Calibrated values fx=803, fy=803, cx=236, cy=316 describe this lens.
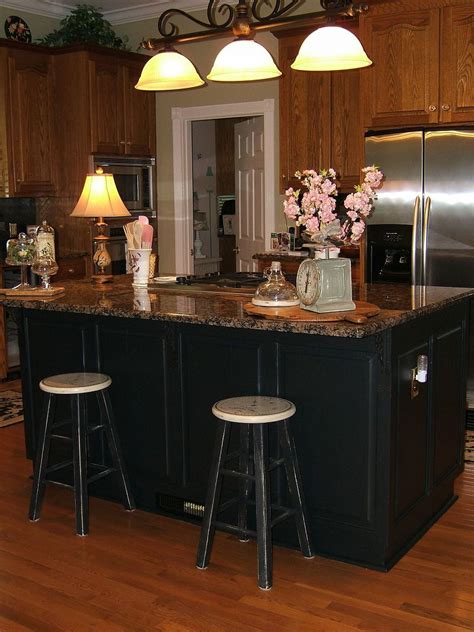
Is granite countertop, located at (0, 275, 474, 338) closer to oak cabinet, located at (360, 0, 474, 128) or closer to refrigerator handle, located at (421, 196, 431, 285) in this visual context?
refrigerator handle, located at (421, 196, 431, 285)

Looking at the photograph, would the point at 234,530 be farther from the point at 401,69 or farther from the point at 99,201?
the point at 401,69

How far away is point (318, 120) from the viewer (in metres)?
5.71

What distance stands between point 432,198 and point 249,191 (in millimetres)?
2278

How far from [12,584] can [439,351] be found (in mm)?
1925

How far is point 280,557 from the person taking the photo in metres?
3.10

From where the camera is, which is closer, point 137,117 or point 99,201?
point 99,201

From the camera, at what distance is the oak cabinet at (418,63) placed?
4684 millimetres

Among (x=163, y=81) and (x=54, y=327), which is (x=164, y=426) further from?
(x=163, y=81)

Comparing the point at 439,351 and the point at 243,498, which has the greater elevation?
the point at 439,351

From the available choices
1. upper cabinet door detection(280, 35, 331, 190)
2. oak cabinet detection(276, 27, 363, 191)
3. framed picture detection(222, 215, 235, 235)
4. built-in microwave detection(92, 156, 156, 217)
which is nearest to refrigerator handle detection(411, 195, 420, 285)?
oak cabinet detection(276, 27, 363, 191)

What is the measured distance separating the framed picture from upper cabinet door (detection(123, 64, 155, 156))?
5.21 feet

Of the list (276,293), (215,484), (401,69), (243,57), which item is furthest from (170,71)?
(401,69)

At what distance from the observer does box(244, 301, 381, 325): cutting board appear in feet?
9.38

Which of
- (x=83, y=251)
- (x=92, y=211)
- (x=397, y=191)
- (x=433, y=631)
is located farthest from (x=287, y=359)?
(x=83, y=251)
